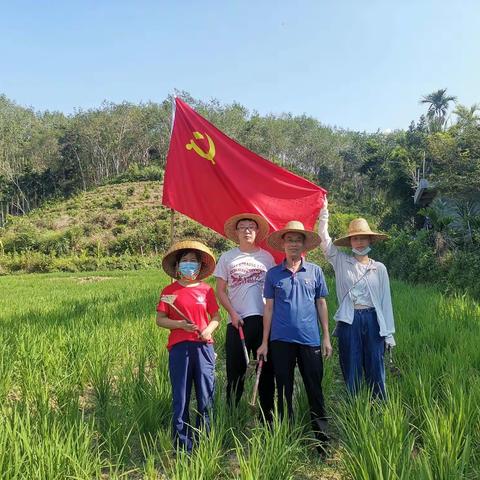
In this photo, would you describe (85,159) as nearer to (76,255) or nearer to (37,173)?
(37,173)

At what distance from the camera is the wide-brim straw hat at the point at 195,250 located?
9.56ft

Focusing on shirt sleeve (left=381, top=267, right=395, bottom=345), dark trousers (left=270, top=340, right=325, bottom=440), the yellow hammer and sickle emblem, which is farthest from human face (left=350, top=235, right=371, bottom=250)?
the yellow hammer and sickle emblem

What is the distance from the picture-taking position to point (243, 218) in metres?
3.19

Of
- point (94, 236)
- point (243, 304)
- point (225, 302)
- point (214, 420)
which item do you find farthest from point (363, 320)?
point (94, 236)

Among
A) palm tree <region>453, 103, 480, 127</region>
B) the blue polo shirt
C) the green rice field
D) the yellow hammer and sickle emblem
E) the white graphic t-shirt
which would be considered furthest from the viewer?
palm tree <region>453, 103, 480, 127</region>

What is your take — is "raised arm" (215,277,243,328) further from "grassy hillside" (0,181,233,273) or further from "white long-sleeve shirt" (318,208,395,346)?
"grassy hillside" (0,181,233,273)

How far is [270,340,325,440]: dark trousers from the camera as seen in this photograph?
2863 millimetres

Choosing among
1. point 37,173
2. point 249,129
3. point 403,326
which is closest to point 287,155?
point 249,129

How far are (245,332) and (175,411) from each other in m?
0.70

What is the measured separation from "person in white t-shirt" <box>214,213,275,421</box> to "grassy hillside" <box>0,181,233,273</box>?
2384 centimetres

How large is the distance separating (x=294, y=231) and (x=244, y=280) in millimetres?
477

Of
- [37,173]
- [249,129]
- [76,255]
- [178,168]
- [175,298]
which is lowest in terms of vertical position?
[76,255]

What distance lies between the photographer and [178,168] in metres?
4.71

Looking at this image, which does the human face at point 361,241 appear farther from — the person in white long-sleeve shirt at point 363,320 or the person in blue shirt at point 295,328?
the person in blue shirt at point 295,328
